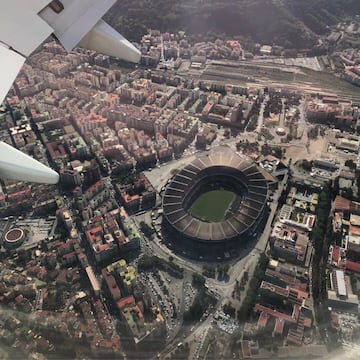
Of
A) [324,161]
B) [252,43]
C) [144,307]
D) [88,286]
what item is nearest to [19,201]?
[88,286]

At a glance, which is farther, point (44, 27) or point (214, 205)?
point (214, 205)

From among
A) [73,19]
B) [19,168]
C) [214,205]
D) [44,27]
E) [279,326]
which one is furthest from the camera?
[214,205]

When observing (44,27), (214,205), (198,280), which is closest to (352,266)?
(198,280)

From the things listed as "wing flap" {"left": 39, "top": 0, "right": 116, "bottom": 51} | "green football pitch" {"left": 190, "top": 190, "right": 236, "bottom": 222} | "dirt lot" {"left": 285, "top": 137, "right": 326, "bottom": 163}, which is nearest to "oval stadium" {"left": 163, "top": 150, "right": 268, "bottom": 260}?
"green football pitch" {"left": 190, "top": 190, "right": 236, "bottom": 222}

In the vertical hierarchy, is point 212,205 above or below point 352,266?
above

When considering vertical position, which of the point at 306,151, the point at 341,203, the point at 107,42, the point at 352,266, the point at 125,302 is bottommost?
the point at 125,302

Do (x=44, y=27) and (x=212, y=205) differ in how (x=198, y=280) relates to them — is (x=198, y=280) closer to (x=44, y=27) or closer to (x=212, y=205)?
(x=212, y=205)

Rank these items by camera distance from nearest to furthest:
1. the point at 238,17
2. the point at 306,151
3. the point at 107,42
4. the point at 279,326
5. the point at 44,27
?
the point at 44,27 → the point at 107,42 → the point at 279,326 → the point at 306,151 → the point at 238,17
